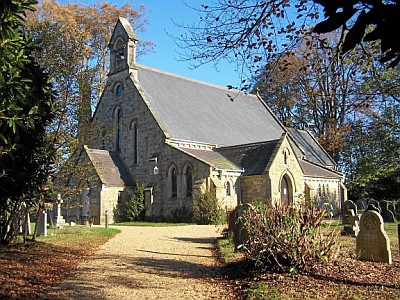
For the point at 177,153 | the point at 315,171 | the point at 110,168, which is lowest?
the point at 315,171

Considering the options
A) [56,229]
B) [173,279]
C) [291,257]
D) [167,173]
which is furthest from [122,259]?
[167,173]

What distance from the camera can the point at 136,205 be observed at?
30.7 m

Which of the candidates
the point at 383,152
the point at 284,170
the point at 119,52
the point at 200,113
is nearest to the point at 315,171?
the point at 383,152

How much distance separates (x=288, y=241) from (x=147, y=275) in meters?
3.32

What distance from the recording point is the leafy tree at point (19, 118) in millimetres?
7273

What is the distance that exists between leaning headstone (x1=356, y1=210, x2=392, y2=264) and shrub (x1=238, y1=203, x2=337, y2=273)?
131 cm

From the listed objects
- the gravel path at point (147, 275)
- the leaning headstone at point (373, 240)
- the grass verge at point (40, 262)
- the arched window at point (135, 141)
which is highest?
the arched window at point (135, 141)

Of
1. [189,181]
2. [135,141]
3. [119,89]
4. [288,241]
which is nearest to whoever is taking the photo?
[288,241]

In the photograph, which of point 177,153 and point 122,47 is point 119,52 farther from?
point 177,153

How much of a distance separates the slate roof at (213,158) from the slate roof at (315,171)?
7.28 metres

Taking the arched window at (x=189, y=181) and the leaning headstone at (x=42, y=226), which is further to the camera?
the arched window at (x=189, y=181)

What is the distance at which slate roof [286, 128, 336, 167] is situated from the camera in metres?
40.6

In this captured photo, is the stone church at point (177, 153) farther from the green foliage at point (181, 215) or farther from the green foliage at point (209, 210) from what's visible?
the green foliage at point (209, 210)

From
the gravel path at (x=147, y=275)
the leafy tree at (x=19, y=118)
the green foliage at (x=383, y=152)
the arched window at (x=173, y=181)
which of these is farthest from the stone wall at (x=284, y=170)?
the leafy tree at (x=19, y=118)
